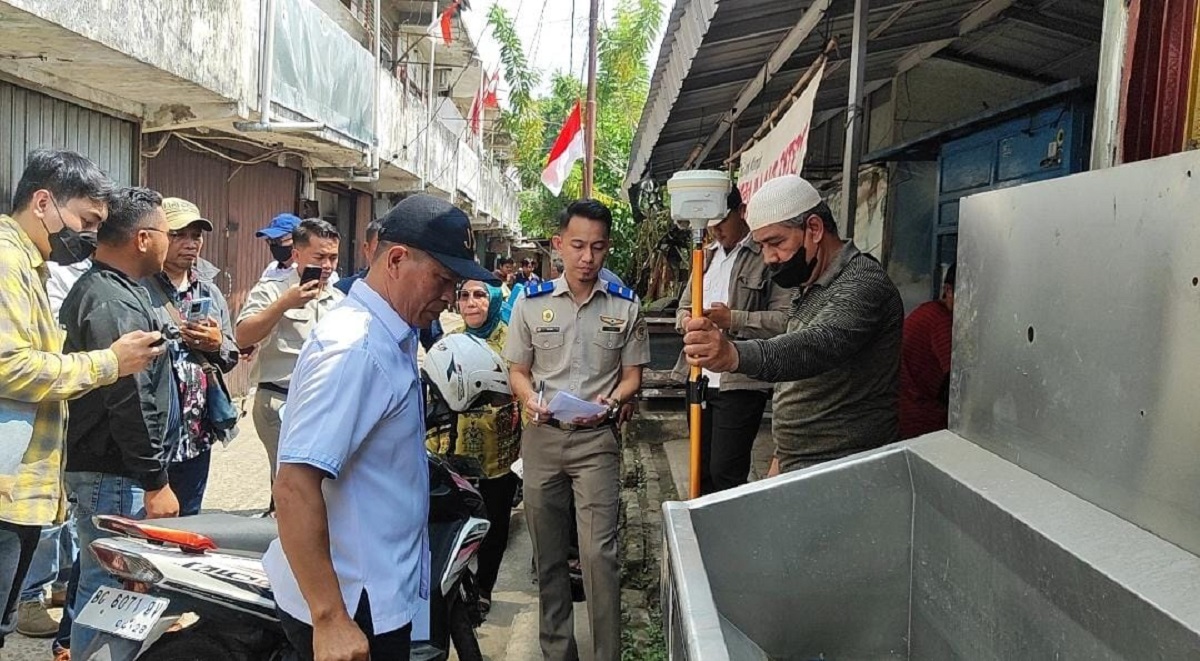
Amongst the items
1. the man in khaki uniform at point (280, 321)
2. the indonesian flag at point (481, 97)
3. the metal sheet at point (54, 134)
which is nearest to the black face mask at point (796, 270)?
the man in khaki uniform at point (280, 321)

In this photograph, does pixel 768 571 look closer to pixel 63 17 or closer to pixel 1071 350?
pixel 1071 350

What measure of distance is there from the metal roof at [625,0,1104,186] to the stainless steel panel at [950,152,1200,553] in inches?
74.8

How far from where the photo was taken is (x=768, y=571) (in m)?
1.89

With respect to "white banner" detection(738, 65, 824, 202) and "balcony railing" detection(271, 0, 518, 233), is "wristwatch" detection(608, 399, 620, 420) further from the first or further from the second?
"balcony railing" detection(271, 0, 518, 233)

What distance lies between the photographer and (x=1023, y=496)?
156 cm

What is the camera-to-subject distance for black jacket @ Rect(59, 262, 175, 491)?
2.89 metres

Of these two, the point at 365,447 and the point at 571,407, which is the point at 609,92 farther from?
the point at 365,447

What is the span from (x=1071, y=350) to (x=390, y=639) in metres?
1.56

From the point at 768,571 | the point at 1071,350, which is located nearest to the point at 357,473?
the point at 768,571

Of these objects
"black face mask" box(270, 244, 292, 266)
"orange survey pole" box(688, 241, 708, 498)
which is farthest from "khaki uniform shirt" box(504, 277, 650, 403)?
"black face mask" box(270, 244, 292, 266)

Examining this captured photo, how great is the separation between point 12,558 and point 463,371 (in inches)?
71.1

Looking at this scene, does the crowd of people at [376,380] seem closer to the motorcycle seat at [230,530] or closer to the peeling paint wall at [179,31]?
the motorcycle seat at [230,530]

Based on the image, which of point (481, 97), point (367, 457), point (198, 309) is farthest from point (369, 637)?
point (481, 97)

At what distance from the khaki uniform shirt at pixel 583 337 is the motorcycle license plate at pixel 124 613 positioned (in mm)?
1602
